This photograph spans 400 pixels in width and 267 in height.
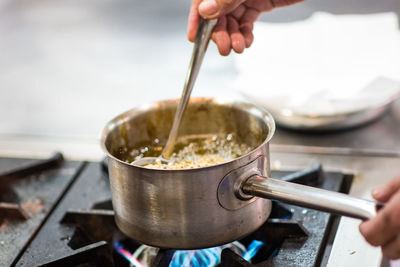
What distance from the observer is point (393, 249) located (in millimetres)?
470

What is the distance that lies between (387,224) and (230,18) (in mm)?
472

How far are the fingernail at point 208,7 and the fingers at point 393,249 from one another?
395 mm

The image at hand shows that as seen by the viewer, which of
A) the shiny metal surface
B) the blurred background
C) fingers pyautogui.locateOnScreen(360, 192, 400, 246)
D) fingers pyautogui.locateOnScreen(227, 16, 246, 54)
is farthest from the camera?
the blurred background

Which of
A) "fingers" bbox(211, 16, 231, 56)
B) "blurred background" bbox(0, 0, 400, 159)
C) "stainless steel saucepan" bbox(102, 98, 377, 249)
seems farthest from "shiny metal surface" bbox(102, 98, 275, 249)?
"blurred background" bbox(0, 0, 400, 159)

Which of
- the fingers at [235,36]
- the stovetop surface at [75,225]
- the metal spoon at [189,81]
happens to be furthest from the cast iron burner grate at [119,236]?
the fingers at [235,36]

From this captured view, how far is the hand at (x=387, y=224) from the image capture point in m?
0.45

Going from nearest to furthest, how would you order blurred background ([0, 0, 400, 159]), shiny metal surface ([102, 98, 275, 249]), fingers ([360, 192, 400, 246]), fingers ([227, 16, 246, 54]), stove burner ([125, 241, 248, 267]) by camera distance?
fingers ([360, 192, 400, 246])
shiny metal surface ([102, 98, 275, 249])
stove burner ([125, 241, 248, 267])
fingers ([227, 16, 246, 54])
blurred background ([0, 0, 400, 159])

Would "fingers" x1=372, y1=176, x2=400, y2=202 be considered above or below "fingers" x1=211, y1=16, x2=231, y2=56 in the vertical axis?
below

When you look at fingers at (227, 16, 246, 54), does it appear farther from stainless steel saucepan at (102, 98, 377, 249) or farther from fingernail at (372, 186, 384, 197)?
fingernail at (372, 186, 384, 197)

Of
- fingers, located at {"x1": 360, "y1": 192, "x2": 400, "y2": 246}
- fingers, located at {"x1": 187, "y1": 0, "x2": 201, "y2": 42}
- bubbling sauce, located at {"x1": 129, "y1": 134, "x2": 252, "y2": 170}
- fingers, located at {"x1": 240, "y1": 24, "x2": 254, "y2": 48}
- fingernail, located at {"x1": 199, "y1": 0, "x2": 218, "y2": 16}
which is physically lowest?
bubbling sauce, located at {"x1": 129, "y1": 134, "x2": 252, "y2": 170}

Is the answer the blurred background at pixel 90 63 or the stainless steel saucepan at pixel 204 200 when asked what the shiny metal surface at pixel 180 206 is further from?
the blurred background at pixel 90 63

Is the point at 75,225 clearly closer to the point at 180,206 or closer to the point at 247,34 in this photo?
the point at 180,206

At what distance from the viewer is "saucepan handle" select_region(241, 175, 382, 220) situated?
0.49 metres

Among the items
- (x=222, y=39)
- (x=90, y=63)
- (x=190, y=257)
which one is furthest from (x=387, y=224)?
(x=90, y=63)
